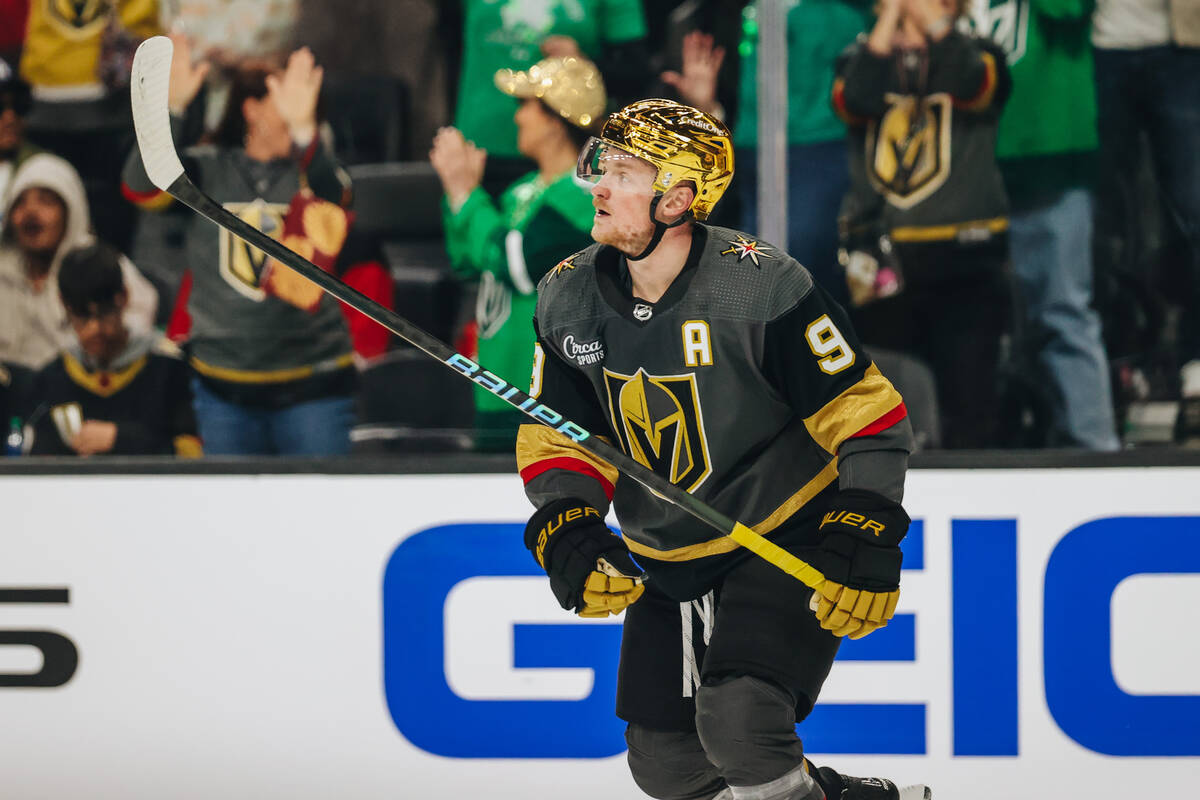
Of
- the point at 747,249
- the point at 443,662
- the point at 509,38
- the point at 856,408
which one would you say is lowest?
the point at 443,662

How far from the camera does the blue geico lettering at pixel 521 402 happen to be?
2.22m

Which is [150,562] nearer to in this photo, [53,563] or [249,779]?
[53,563]

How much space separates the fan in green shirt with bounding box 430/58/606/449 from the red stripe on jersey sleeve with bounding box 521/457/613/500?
90cm

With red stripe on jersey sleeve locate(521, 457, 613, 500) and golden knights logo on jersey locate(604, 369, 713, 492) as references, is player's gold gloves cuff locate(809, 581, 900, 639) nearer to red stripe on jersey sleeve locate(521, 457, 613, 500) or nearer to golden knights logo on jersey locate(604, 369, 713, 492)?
golden knights logo on jersey locate(604, 369, 713, 492)

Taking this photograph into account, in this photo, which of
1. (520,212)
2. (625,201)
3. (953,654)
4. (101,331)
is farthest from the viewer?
(101,331)

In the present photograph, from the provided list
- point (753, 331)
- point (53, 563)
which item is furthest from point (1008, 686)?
point (53, 563)

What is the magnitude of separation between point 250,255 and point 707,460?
158 centimetres

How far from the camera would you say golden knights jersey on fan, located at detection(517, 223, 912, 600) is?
2.19 metres

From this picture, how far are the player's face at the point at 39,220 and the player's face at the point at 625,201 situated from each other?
70.8 inches

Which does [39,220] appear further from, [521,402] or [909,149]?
[909,149]

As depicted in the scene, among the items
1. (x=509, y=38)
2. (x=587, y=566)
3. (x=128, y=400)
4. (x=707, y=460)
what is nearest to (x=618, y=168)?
(x=707, y=460)

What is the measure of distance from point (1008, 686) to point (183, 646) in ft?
6.28

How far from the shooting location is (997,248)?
3.25m

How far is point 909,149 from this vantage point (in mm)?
3256
